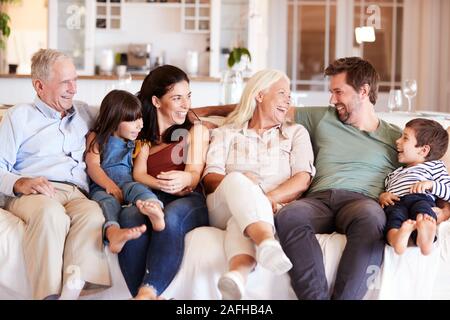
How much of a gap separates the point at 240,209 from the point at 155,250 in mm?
277

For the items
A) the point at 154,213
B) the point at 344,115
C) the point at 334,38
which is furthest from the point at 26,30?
the point at 154,213

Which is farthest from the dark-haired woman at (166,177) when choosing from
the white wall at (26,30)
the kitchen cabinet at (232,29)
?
the white wall at (26,30)

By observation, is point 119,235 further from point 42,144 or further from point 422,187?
point 422,187

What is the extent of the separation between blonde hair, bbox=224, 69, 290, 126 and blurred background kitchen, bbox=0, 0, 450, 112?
3.09m

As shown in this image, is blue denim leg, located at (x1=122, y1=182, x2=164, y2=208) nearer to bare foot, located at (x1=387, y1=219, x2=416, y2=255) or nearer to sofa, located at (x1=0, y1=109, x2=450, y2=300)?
sofa, located at (x1=0, y1=109, x2=450, y2=300)

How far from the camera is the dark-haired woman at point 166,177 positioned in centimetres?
211

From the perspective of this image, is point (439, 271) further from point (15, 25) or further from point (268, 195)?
point (15, 25)

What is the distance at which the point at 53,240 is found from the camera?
213 centimetres

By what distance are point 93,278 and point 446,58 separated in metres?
5.25

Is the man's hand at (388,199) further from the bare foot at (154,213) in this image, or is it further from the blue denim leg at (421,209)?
the bare foot at (154,213)

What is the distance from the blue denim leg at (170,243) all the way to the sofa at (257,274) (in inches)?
1.7

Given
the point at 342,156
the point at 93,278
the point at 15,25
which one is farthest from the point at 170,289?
the point at 15,25

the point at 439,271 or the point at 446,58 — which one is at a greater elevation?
the point at 446,58
